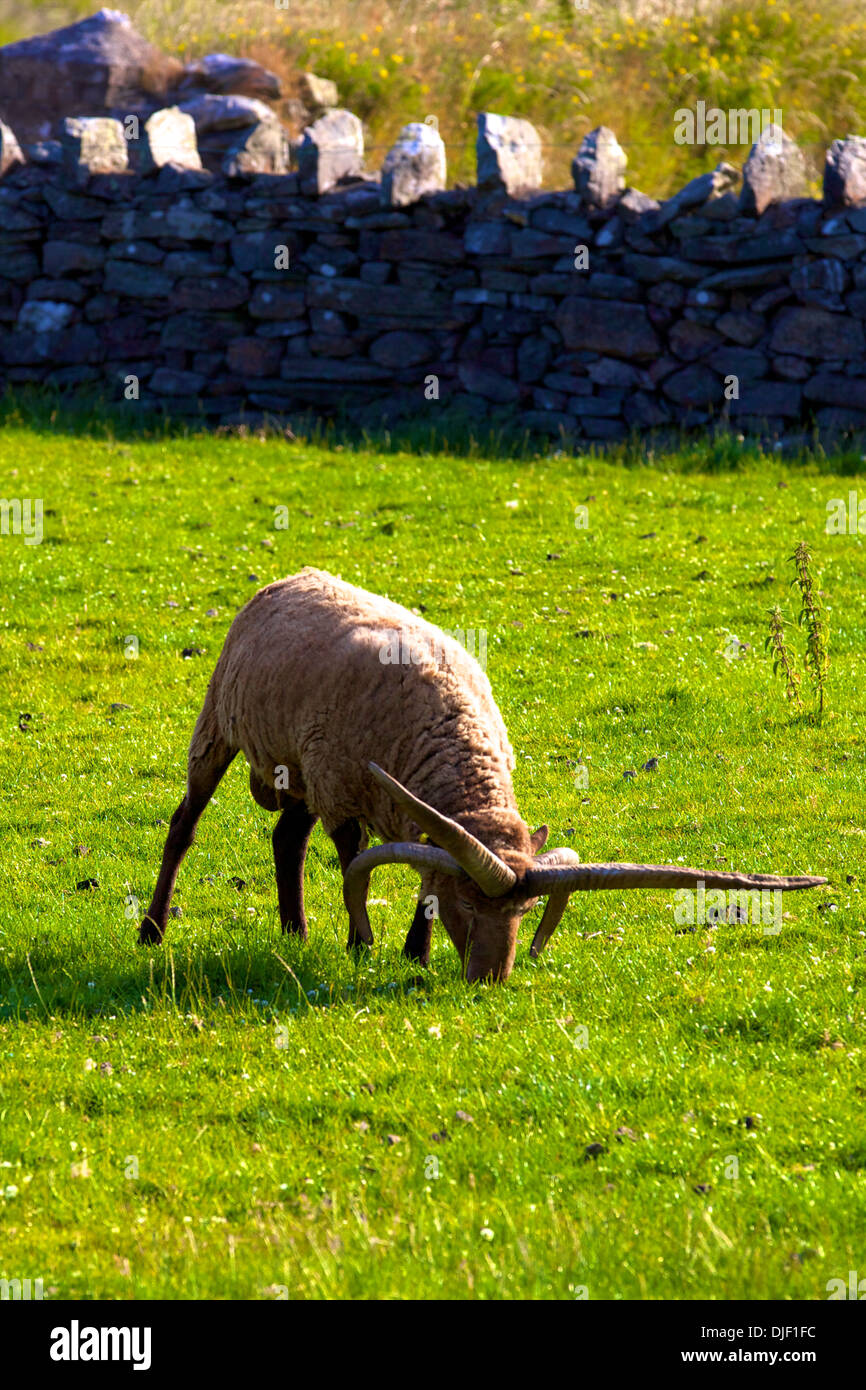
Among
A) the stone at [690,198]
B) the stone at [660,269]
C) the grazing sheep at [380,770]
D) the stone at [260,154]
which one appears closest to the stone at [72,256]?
the stone at [260,154]

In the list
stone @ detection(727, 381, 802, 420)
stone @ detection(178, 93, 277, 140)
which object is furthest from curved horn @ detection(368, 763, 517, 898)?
stone @ detection(178, 93, 277, 140)

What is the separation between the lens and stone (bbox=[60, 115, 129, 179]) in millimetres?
20547

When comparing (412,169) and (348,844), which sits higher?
(412,169)

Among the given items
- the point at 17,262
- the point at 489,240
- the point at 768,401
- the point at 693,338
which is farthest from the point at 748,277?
the point at 17,262

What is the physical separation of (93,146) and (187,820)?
49.6ft

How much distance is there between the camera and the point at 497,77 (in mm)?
24375

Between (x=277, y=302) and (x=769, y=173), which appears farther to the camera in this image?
(x=277, y=302)

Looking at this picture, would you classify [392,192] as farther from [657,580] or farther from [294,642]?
[294,642]

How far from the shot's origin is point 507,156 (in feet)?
Answer: 63.1

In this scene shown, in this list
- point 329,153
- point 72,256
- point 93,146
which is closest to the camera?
point 329,153

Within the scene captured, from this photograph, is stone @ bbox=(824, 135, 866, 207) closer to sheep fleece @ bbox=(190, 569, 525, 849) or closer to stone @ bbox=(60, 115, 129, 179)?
stone @ bbox=(60, 115, 129, 179)

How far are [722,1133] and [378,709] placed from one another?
283cm

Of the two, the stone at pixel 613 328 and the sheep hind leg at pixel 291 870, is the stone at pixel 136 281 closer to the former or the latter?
the stone at pixel 613 328

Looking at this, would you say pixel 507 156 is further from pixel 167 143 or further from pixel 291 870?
pixel 291 870
